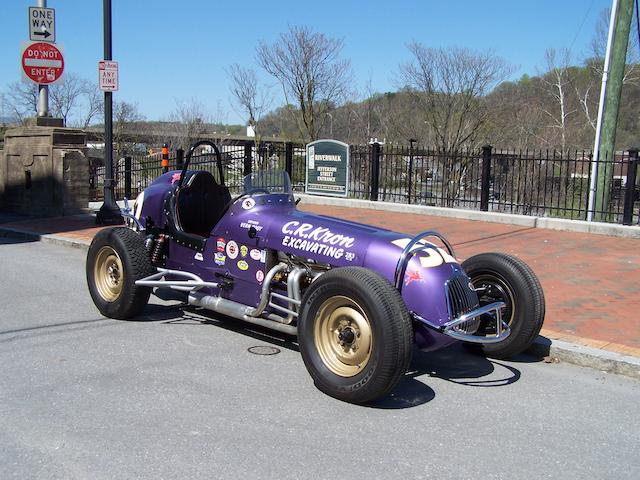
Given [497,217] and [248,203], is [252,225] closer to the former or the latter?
[248,203]

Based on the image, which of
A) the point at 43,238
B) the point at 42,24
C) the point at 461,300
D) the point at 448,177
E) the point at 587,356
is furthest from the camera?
the point at 448,177

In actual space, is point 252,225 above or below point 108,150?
below

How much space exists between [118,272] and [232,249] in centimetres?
144

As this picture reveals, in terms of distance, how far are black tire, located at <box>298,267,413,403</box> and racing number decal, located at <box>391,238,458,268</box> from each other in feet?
1.87

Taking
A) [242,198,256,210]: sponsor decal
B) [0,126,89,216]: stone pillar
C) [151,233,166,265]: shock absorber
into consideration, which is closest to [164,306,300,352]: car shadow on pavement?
[151,233,166,265]: shock absorber

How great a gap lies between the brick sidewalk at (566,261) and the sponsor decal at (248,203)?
2932mm

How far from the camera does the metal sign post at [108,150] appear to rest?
1227 centimetres

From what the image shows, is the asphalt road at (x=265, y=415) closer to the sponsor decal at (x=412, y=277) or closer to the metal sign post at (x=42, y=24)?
the sponsor decal at (x=412, y=277)

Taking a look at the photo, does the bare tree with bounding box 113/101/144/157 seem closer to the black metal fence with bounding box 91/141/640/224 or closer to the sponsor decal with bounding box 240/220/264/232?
the black metal fence with bounding box 91/141/640/224

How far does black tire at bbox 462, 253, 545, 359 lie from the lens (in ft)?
17.2

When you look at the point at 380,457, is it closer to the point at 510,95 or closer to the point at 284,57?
the point at 284,57

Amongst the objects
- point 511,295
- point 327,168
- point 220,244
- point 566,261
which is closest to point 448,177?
point 327,168

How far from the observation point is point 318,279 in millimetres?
4625

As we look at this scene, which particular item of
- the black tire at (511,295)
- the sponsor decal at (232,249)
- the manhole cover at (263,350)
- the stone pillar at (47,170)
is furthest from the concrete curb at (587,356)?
the stone pillar at (47,170)
